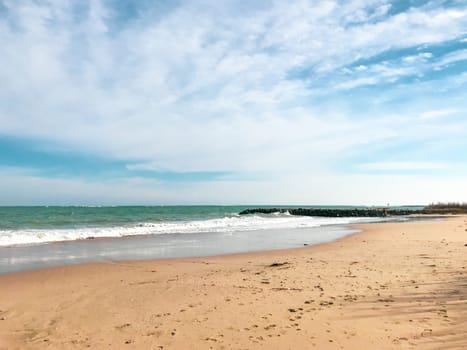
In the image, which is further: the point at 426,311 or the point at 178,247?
the point at 178,247

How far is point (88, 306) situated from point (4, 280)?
3.90 m

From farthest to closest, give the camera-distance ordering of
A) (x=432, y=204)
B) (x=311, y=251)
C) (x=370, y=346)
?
(x=432, y=204), (x=311, y=251), (x=370, y=346)

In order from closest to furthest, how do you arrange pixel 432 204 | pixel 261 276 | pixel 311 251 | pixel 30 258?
pixel 261 276, pixel 30 258, pixel 311 251, pixel 432 204

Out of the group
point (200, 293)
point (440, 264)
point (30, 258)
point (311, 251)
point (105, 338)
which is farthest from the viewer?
point (311, 251)

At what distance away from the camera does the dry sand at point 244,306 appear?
5.21 meters

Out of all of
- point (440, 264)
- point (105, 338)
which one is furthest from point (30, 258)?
point (440, 264)

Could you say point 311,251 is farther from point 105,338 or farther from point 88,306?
point 105,338

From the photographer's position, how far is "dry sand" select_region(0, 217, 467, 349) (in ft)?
17.1

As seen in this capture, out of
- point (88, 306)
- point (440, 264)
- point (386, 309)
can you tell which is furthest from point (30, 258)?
point (440, 264)

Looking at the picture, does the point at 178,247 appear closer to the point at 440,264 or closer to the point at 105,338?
the point at 440,264

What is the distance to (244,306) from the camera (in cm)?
669

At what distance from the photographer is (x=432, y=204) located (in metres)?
68.8

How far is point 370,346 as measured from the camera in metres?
4.89

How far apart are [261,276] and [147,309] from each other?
3435 mm
